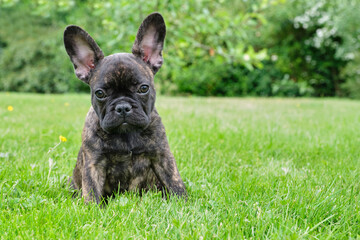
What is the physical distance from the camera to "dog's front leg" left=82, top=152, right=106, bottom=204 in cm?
271

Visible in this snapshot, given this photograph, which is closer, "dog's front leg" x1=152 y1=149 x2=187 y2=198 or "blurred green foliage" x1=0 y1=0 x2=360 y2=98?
"dog's front leg" x1=152 y1=149 x2=187 y2=198

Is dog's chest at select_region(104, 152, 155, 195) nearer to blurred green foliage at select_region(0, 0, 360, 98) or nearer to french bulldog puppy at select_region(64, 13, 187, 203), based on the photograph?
french bulldog puppy at select_region(64, 13, 187, 203)

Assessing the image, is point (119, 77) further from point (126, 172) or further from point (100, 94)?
point (126, 172)

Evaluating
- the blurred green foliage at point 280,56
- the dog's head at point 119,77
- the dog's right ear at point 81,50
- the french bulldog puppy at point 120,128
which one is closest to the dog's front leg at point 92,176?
the french bulldog puppy at point 120,128

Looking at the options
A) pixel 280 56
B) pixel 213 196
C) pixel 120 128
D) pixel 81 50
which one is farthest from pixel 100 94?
pixel 280 56

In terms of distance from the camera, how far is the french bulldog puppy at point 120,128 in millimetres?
2705

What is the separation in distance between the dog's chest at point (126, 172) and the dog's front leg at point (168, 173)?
90 mm

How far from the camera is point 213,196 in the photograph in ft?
8.99

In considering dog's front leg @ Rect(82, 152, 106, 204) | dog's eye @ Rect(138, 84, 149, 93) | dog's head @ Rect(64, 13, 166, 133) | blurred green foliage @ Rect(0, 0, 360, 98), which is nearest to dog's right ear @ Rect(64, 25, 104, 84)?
dog's head @ Rect(64, 13, 166, 133)

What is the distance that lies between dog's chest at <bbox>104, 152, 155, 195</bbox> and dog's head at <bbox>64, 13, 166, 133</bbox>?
23 centimetres

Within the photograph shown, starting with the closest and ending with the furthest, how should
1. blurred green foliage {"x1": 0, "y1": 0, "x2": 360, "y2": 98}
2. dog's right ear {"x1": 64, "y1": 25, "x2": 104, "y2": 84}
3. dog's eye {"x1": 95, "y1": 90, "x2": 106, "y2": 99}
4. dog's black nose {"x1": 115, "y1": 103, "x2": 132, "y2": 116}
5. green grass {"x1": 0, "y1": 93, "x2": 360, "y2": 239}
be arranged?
1. green grass {"x1": 0, "y1": 93, "x2": 360, "y2": 239}
2. dog's black nose {"x1": 115, "y1": 103, "x2": 132, "y2": 116}
3. dog's eye {"x1": 95, "y1": 90, "x2": 106, "y2": 99}
4. dog's right ear {"x1": 64, "y1": 25, "x2": 104, "y2": 84}
5. blurred green foliage {"x1": 0, "y1": 0, "x2": 360, "y2": 98}

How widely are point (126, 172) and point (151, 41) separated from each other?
1.14 metres

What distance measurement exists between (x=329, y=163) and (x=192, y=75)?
1612cm

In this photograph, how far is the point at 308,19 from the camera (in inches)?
767
